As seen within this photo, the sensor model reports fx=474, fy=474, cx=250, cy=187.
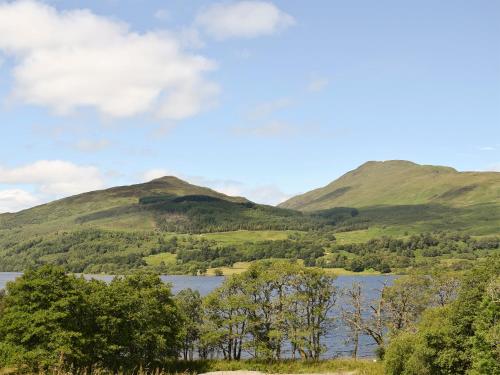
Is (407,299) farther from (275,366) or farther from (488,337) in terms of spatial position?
(488,337)

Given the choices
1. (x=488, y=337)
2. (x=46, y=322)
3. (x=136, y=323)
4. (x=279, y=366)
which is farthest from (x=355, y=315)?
(x=46, y=322)

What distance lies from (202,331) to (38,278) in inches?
1274

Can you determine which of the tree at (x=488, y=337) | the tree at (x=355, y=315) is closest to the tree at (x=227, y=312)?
the tree at (x=355, y=315)

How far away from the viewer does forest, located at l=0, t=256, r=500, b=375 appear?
48094mm

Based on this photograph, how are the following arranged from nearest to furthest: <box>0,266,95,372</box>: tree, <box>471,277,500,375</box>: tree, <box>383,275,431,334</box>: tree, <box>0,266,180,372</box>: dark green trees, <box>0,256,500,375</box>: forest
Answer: <box>471,277,500,375</box>: tree
<box>0,256,500,375</box>: forest
<box>0,266,95,372</box>: tree
<box>0,266,180,372</box>: dark green trees
<box>383,275,431,334</box>: tree

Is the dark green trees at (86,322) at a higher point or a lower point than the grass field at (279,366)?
higher

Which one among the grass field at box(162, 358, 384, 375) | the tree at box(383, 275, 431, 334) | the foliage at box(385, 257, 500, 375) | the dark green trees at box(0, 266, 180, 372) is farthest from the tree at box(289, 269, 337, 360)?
the foliage at box(385, 257, 500, 375)

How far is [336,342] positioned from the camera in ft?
396

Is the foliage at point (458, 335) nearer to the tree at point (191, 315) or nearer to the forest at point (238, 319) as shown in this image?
the forest at point (238, 319)

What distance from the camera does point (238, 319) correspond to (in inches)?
3100

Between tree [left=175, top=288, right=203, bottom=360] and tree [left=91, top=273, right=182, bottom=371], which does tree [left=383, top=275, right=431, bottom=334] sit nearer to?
tree [left=175, top=288, right=203, bottom=360]

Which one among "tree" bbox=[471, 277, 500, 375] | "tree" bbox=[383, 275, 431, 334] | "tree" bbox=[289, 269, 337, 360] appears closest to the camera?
"tree" bbox=[471, 277, 500, 375]

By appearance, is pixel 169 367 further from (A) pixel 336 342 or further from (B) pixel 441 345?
(A) pixel 336 342

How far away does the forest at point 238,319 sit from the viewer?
48094mm
